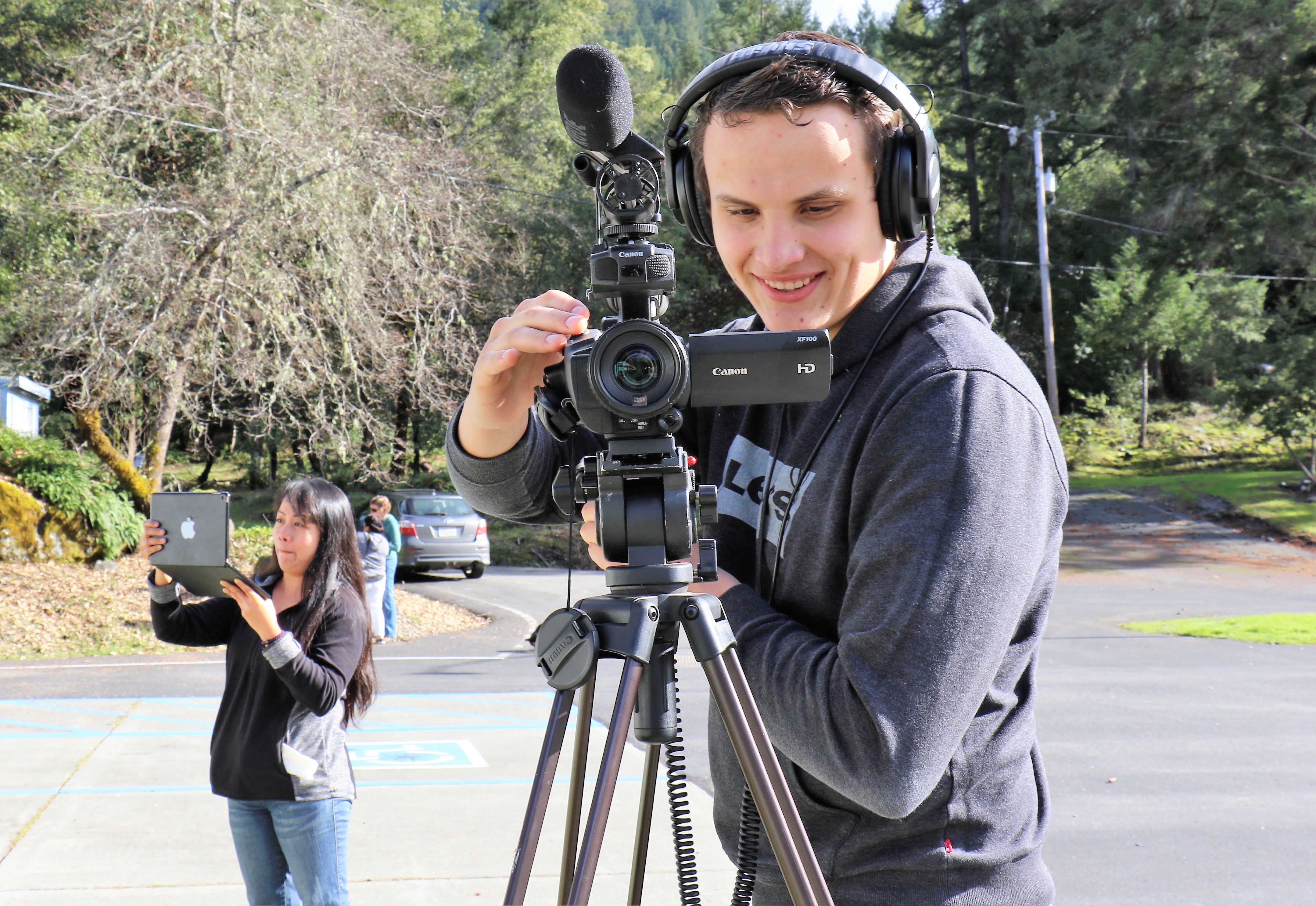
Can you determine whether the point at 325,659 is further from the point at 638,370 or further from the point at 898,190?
the point at 898,190

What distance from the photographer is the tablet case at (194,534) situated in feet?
12.2

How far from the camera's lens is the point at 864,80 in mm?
1584

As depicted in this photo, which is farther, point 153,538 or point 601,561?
point 153,538

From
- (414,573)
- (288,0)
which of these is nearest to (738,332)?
(288,0)

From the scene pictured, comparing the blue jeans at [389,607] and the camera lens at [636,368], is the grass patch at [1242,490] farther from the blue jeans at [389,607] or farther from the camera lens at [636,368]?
the camera lens at [636,368]

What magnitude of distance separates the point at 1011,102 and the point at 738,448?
38.9 m

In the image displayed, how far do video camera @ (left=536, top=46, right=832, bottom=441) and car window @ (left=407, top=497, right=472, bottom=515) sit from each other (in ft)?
58.7

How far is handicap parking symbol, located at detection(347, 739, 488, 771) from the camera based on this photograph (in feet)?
22.8

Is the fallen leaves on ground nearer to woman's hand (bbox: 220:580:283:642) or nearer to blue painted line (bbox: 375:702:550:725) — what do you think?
blue painted line (bbox: 375:702:550:725)

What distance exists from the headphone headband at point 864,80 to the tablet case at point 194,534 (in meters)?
2.67

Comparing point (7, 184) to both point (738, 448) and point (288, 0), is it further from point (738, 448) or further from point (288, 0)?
point (738, 448)

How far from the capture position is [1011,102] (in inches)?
1457

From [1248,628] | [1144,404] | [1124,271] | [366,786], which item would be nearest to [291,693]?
[366,786]

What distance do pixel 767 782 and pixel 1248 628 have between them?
45.8ft
